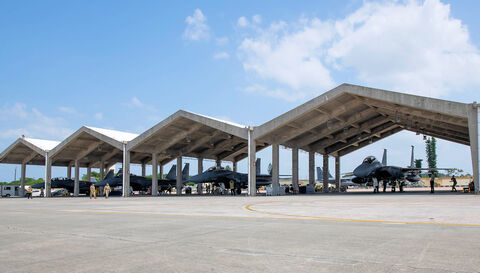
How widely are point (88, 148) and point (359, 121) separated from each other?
3311 centimetres

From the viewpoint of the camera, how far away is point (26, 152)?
51344 millimetres

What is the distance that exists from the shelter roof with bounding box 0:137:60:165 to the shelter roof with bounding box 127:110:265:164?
1364 centimetres

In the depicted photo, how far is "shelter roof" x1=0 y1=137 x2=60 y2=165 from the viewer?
4566 cm

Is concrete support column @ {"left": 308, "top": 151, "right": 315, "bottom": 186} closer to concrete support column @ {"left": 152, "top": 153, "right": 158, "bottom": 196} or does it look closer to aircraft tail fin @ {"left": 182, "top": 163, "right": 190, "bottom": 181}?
concrete support column @ {"left": 152, "top": 153, "right": 158, "bottom": 196}

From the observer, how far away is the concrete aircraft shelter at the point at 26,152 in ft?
150

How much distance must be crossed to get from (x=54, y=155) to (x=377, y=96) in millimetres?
37328

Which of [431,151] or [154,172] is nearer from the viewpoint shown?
[154,172]

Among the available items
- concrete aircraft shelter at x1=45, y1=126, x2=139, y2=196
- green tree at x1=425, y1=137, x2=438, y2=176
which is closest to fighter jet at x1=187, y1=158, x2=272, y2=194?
concrete aircraft shelter at x1=45, y1=126, x2=139, y2=196

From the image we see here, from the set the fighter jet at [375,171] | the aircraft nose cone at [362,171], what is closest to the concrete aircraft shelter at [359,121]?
the fighter jet at [375,171]

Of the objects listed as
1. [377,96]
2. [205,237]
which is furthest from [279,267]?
[377,96]

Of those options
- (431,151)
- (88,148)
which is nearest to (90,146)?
(88,148)

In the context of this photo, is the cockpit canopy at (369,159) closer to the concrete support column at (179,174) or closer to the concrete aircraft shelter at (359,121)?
the concrete aircraft shelter at (359,121)

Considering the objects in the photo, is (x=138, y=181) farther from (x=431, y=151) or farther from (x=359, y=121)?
(x=431, y=151)

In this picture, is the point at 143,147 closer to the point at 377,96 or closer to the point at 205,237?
the point at 377,96
